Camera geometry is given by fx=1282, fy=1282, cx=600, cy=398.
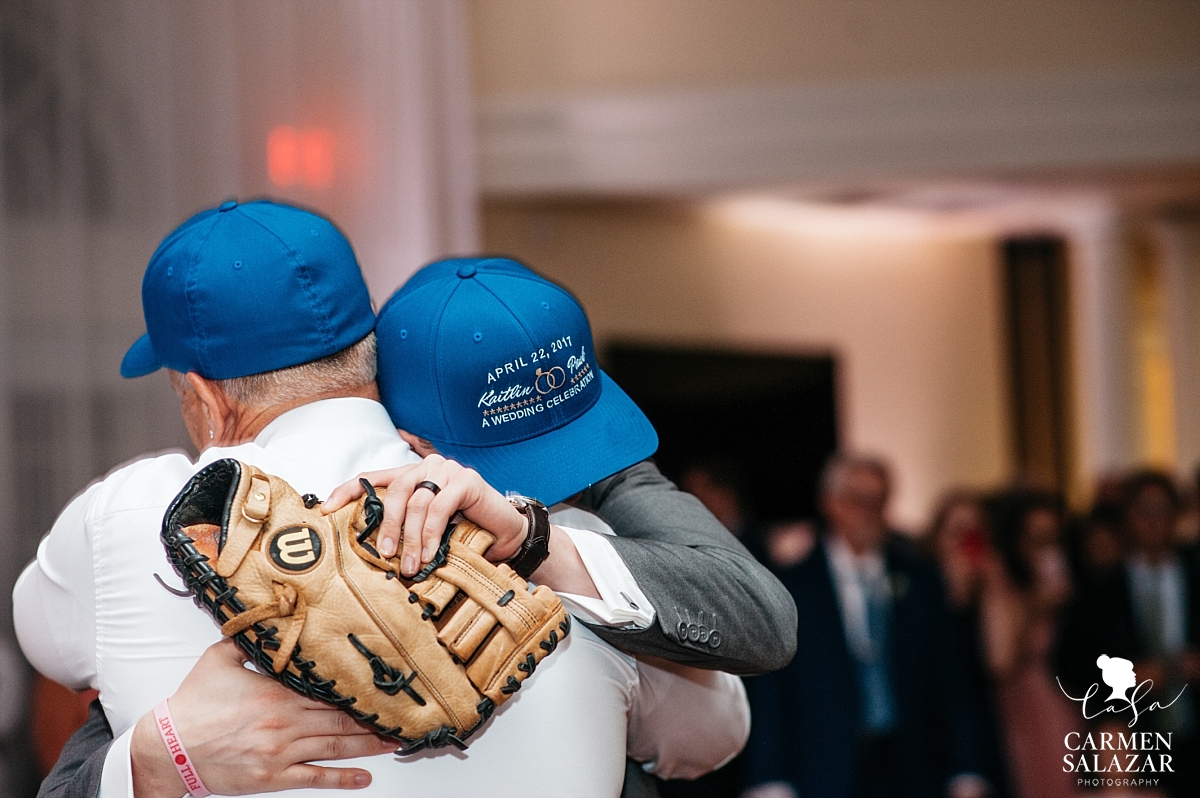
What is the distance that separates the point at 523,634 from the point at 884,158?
5427 millimetres

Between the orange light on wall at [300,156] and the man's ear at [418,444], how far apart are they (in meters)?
2.11

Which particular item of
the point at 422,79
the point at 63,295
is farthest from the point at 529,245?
the point at 63,295

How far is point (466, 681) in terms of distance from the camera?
1069 millimetres

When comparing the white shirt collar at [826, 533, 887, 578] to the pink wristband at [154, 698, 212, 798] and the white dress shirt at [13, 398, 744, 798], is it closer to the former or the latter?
the white dress shirt at [13, 398, 744, 798]

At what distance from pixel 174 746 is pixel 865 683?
315 cm

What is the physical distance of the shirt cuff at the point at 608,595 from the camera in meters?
1.17

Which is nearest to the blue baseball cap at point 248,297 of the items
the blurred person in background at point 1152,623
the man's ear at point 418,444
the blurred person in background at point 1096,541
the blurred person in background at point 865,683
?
the man's ear at point 418,444

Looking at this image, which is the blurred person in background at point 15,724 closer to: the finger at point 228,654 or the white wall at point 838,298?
the finger at point 228,654

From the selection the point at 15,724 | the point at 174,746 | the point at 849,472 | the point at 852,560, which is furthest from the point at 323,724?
the point at 849,472

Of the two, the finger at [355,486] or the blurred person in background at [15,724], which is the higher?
the finger at [355,486]

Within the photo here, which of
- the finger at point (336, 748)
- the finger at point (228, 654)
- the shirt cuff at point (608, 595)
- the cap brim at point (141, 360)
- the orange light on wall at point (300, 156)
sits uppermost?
the orange light on wall at point (300, 156)

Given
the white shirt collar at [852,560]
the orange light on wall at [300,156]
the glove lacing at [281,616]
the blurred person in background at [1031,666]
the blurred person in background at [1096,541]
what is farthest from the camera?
the blurred person in background at [1096,541]

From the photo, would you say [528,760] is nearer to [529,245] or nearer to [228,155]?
[228,155]

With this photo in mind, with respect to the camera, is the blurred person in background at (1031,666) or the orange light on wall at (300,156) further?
the blurred person in background at (1031,666)
